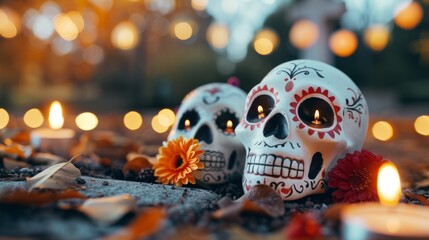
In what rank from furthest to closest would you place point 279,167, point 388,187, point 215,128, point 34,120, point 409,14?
point 409,14
point 34,120
point 215,128
point 279,167
point 388,187

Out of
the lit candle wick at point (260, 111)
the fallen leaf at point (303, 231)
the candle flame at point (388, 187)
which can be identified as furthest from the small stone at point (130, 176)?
the candle flame at point (388, 187)

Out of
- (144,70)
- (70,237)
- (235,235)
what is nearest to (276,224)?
(235,235)

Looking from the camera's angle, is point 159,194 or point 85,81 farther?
point 85,81

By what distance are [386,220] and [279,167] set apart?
851 mm

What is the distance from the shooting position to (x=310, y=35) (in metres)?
9.23

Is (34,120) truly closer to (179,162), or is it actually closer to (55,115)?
(55,115)

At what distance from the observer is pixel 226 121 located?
317 centimetres

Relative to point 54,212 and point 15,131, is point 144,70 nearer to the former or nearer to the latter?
point 15,131

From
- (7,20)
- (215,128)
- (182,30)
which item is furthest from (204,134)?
(7,20)

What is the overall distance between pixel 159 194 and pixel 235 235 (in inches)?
28.9

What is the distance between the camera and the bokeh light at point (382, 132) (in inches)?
282

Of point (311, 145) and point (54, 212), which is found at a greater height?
point (311, 145)

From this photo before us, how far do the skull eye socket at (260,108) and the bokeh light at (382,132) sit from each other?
465cm

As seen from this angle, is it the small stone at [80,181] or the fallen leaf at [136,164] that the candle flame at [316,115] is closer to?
the fallen leaf at [136,164]
